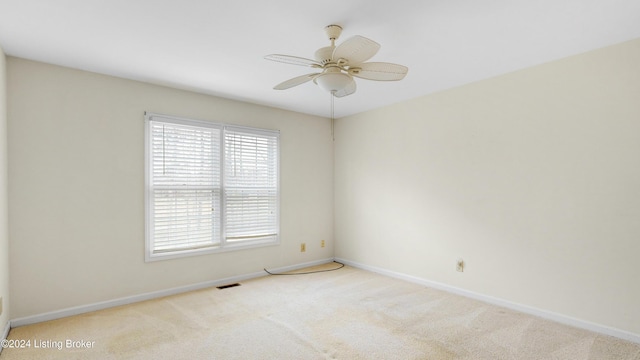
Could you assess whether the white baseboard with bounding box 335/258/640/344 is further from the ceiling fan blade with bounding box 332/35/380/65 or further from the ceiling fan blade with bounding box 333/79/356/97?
the ceiling fan blade with bounding box 332/35/380/65

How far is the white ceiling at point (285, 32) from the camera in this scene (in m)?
2.10

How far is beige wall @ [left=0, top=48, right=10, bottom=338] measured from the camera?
2.61 meters

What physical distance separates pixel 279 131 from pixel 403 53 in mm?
2291

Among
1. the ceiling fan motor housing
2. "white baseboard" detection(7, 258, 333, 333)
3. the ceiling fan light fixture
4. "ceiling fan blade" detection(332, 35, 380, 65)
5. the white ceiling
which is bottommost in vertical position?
"white baseboard" detection(7, 258, 333, 333)

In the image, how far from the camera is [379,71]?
2420 millimetres

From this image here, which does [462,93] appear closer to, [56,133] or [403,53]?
[403,53]

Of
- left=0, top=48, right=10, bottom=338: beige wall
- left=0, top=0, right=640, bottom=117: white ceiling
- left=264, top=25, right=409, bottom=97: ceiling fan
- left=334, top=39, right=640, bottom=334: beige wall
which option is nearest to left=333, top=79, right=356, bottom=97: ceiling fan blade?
left=264, top=25, right=409, bottom=97: ceiling fan

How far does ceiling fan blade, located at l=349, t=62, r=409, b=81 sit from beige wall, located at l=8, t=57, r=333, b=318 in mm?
2272

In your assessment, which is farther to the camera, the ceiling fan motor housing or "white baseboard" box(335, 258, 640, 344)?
"white baseboard" box(335, 258, 640, 344)

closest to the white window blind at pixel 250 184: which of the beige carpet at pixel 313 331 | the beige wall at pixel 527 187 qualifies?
the beige carpet at pixel 313 331

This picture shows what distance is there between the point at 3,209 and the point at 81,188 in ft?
1.92

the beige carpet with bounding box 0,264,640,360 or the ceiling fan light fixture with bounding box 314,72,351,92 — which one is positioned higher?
the ceiling fan light fixture with bounding box 314,72,351,92

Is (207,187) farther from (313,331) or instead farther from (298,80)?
(313,331)

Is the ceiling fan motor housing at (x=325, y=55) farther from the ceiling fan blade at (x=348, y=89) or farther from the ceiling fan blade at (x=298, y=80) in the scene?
the ceiling fan blade at (x=348, y=89)
